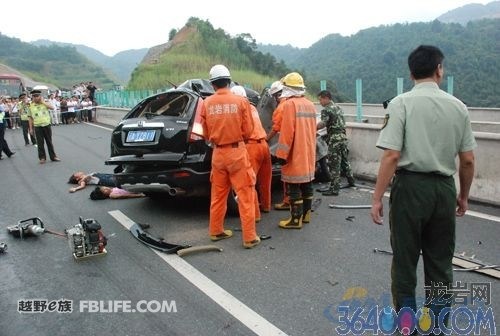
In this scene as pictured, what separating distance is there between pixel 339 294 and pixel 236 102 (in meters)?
2.28

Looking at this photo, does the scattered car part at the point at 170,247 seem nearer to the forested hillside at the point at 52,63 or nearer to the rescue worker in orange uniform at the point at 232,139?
the rescue worker in orange uniform at the point at 232,139

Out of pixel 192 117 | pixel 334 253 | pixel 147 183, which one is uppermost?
pixel 192 117

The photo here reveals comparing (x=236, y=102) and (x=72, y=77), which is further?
(x=72, y=77)

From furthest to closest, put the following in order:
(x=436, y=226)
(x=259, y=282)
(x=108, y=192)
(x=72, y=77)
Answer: (x=72, y=77) → (x=108, y=192) → (x=259, y=282) → (x=436, y=226)

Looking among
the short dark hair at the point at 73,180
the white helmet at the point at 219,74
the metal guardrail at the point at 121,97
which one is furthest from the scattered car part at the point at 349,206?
the metal guardrail at the point at 121,97

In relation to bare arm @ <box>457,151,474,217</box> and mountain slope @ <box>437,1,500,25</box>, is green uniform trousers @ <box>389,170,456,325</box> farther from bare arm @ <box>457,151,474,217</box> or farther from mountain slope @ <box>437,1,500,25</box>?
mountain slope @ <box>437,1,500,25</box>

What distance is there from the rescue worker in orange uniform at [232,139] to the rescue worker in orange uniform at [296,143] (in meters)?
0.58

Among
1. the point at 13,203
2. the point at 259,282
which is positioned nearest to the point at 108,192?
the point at 13,203

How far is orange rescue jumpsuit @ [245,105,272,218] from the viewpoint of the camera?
5.65 meters

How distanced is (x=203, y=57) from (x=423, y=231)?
6314 cm

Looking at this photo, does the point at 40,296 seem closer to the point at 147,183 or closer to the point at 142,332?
the point at 142,332

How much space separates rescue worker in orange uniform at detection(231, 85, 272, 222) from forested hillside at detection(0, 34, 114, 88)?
11723 cm

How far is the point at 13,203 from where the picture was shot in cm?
745

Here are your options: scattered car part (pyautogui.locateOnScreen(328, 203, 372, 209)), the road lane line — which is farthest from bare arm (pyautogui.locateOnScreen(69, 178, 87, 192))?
scattered car part (pyautogui.locateOnScreen(328, 203, 372, 209))
